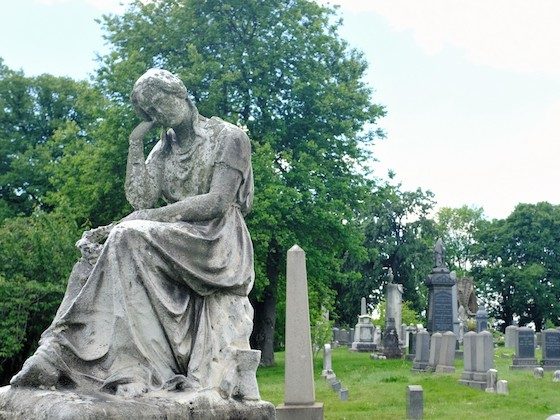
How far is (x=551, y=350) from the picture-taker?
85.0 feet

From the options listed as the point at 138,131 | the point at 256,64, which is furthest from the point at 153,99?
the point at 256,64

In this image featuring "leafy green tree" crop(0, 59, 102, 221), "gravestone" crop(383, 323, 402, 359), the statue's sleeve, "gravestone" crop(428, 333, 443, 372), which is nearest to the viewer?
the statue's sleeve

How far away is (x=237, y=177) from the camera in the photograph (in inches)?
235

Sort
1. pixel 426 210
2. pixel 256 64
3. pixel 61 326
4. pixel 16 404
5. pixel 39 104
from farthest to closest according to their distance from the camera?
pixel 426 210
pixel 39 104
pixel 256 64
pixel 61 326
pixel 16 404

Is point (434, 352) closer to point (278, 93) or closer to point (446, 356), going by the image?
point (446, 356)

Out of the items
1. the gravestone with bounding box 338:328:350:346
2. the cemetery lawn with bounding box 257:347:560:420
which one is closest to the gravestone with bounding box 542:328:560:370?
the cemetery lawn with bounding box 257:347:560:420

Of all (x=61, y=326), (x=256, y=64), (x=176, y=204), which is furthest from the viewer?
(x=256, y=64)

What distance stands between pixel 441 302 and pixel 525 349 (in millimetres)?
7280

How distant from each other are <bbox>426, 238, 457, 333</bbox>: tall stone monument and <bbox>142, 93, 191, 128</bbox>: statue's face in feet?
91.6

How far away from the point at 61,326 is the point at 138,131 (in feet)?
5.28

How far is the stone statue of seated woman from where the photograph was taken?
5.30 meters

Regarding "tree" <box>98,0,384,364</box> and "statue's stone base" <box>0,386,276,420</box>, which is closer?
"statue's stone base" <box>0,386,276,420</box>

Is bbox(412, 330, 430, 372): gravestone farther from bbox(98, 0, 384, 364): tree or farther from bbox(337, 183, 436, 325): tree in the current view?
bbox(337, 183, 436, 325): tree

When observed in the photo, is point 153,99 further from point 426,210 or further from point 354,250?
point 426,210
